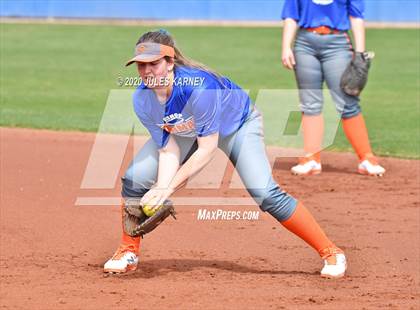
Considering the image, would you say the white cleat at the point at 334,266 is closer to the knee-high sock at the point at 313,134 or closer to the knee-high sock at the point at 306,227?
the knee-high sock at the point at 306,227

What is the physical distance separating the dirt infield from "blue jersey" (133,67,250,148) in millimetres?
1010

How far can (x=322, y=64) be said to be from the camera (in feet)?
33.0

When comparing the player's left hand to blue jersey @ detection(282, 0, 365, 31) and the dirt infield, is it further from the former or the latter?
blue jersey @ detection(282, 0, 365, 31)

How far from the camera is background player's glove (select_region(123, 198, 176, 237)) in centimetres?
627

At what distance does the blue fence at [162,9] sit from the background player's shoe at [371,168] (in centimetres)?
1854

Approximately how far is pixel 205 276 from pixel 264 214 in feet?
7.28

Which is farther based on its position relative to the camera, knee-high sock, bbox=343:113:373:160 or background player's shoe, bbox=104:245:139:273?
knee-high sock, bbox=343:113:373:160

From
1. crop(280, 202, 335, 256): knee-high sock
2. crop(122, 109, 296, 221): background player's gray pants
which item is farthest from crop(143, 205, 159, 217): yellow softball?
crop(280, 202, 335, 256): knee-high sock

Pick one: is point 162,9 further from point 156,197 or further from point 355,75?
point 156,197

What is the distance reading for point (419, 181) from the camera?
993 cm

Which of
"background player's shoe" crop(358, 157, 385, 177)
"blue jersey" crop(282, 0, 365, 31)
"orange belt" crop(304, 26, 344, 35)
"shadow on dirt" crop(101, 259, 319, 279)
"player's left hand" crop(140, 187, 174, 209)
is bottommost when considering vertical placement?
"background player's shoe" crop(358, 157, 385, 177)

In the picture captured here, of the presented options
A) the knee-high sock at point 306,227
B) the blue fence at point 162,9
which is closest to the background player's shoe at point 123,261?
the knee-high sock at point 306,227

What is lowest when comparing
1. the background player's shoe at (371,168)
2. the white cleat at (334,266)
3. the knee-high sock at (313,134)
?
the background player's shoe at (371,168)

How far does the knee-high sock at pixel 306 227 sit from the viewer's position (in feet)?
21.4
